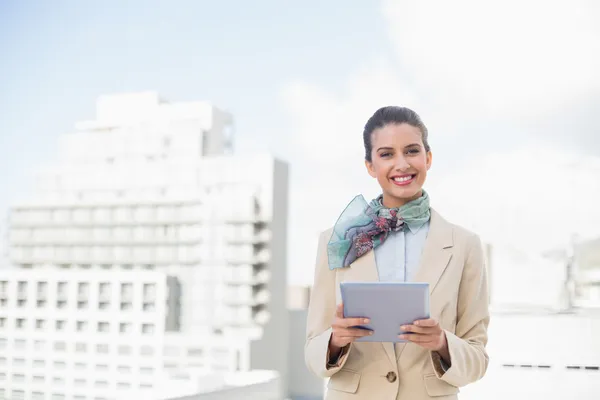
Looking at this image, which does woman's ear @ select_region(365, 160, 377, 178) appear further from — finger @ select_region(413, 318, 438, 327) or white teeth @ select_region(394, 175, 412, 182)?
finger @ select_region(413, 318, 438, 327)

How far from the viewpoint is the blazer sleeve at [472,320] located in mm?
895

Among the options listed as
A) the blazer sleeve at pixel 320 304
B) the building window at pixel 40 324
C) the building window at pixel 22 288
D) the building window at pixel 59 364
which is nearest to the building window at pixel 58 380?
the building window at pixel 59 364

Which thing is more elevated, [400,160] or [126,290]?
[400,160]

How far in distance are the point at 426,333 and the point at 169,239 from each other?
22249mm

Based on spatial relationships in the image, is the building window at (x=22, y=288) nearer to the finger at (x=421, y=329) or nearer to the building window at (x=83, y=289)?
the building window at (x=83, y=289)

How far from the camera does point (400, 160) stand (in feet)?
3.17

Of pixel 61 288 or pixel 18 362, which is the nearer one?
pixel 61 288

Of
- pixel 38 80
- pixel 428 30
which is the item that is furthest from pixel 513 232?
pixel 38 80

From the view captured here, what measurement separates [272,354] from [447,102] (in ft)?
76.4

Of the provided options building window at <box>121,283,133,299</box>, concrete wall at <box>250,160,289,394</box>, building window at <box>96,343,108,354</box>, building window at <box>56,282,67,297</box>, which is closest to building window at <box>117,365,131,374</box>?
building window at <box>96,343,108,354</box>

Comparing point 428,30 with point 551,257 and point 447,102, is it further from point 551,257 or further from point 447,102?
point 551,257

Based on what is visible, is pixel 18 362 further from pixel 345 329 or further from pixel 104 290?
pixel 345 329

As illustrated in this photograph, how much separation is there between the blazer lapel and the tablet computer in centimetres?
10

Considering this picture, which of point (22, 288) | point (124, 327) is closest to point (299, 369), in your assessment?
point (124, 327)
